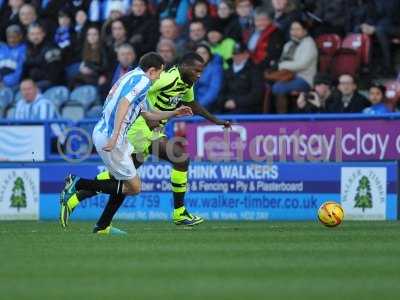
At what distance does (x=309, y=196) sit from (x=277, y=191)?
512mm

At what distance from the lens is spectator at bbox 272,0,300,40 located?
→ 20.6m

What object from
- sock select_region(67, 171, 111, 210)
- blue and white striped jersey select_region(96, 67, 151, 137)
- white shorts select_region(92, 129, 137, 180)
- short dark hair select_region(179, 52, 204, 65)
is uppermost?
short dark hair select_region(179, 52, 204, 65)

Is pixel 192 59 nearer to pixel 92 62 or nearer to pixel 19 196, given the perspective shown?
pixel 19 196

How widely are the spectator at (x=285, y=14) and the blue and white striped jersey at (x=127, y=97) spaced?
7103 mm

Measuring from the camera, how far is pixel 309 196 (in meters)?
18.3

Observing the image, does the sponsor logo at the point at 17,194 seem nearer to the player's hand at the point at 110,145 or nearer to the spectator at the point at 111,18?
the spectator at the point at 111,18

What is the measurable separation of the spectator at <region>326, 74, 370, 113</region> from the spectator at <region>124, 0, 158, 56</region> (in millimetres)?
4445

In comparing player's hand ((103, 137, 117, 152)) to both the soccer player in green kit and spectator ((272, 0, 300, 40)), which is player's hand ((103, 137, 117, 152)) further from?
spectator ((272, 0, 300, 40))

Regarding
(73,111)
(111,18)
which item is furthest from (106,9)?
(73,111)

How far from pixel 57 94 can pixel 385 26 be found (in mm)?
6445

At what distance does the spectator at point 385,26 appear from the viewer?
19891 millimetres

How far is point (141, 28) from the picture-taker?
22328mm

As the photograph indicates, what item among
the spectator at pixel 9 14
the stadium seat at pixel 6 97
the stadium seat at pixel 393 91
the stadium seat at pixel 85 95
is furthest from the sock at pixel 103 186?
the spectator at pixel 9 14

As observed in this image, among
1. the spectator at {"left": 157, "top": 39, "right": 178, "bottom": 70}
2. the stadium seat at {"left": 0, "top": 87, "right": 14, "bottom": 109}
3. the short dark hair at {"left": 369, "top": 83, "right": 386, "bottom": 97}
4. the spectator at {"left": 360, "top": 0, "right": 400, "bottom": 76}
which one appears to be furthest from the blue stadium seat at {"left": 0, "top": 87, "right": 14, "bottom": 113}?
the short dark hair at {"left": 369, "top": 83, "right": 386, "bottom": 97}
